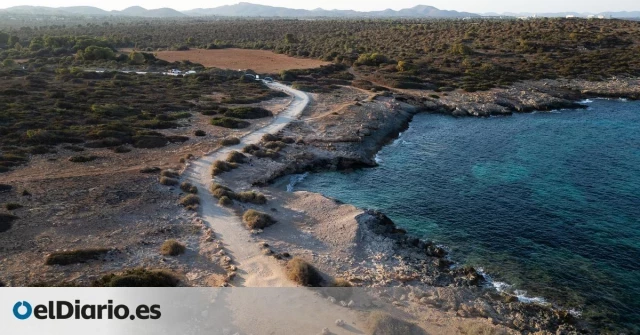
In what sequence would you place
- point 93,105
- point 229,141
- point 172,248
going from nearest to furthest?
point 172,248, point 229,141, point 93,105

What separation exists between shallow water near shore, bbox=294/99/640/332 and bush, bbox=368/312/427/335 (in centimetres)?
889

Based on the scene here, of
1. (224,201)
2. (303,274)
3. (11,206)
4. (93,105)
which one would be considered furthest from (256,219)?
(93,105)

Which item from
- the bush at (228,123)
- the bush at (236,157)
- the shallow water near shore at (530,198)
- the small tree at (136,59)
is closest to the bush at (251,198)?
the shallow water near shore at (530,198)

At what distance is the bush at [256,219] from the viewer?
32.0 metres

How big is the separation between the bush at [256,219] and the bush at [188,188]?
6.29 m

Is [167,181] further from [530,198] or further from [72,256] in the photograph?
[530,198]

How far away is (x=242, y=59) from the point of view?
112188mm

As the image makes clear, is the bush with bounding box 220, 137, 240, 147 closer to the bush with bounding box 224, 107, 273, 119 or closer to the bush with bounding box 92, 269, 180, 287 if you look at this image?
the bush with bounding box 224, 107, 273, 119

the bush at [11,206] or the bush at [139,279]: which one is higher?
the bush at [11,206]

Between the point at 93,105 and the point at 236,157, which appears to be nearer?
the point at 236,157

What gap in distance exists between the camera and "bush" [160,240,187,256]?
27938 mm

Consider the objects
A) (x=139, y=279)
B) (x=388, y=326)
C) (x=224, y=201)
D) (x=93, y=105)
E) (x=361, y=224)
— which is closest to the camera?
(x=388, y=326)

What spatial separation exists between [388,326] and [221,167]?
25991 mm

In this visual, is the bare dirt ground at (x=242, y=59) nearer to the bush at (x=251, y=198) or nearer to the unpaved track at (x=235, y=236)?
the unpaved track at (x=235, y=236)
